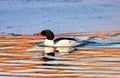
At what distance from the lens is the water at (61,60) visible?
859cm

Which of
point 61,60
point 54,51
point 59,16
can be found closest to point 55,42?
point 54,51

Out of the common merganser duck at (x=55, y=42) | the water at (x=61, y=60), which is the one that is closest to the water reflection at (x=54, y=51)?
the water at (x=61, y=60)

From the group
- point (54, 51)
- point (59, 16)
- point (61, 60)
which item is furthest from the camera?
point (59, 16)

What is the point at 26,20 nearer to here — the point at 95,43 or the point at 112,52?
the point at 95,43

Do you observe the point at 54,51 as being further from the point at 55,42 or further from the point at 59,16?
the point at 59,16

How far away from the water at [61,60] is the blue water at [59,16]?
3.18m

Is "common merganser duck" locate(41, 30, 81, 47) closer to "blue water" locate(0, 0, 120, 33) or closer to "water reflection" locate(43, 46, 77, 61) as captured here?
"water reflection" locate(43, 46, 77, 61)

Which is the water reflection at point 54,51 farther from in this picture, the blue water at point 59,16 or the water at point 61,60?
the blue water at point 59,16

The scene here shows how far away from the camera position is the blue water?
53.3ft

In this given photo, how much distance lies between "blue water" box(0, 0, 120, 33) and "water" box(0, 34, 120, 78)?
318 centimetres

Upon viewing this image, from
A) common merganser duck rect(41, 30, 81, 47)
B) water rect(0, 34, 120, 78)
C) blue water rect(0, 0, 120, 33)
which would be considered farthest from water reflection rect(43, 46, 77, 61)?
blue water rect(0, 0, 120, 33)

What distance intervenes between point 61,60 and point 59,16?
30.2 feet

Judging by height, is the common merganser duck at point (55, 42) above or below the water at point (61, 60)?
above

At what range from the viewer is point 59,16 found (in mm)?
19078
